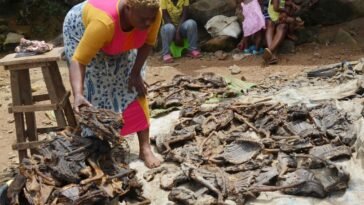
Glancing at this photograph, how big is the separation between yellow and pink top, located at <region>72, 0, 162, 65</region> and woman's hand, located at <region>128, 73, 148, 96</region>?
435 mm

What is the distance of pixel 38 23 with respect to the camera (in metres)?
10.7

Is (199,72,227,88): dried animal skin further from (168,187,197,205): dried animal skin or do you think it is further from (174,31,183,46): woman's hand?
(174,31,183,46): woman's hand

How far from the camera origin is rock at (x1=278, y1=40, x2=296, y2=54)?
788 cm

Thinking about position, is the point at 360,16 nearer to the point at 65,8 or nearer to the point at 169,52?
the point at 169,52

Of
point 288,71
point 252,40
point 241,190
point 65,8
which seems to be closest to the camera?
point 241,190

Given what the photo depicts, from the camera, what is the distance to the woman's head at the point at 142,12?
3061mm

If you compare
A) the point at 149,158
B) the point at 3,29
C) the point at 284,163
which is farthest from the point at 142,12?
the point at 3,29

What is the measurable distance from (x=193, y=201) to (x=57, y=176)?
2.77ft

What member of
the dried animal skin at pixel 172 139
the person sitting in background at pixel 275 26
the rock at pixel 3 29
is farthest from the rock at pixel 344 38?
the rock at pixel 3 29

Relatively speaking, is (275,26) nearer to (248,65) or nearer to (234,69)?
(248,65)

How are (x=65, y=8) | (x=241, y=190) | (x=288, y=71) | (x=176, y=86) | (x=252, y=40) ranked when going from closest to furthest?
(x=241, y=190) → (x=176, y=86) → (x=288, y=71) → (x=252, y=40) → (x=65, y=8)

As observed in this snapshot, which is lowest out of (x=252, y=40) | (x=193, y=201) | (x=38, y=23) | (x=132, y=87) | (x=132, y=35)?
(x=38, y=23)

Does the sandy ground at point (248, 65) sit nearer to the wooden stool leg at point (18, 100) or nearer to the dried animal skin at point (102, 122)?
the wooden stool leg at point (18, 100)

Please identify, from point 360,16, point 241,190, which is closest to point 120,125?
point 241,190
